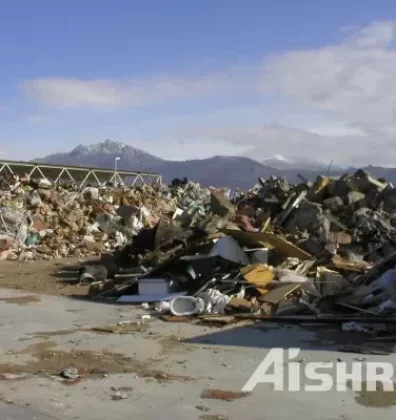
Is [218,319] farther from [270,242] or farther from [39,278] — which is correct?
[39,278]

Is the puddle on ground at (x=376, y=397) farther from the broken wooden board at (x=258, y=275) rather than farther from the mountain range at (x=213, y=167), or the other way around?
the mountain range at (x=213, y=167)

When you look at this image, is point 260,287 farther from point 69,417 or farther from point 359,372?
point 69,417

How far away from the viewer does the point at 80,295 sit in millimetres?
12656

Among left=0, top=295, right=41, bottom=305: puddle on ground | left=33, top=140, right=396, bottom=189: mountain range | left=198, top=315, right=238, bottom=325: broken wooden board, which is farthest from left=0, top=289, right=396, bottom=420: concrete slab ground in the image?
left=33, top=140, right=396, bottom=189: mountain range

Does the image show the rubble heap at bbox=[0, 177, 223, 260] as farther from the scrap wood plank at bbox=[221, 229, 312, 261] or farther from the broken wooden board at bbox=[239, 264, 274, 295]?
the broken wooden board at bbox=[239, 264, 274, 295]

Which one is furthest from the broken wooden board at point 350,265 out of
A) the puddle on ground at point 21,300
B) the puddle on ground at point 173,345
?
the puddle on ground at point 21,300

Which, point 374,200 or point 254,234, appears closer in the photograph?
point 254,234

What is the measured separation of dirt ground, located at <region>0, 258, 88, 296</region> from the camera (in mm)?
13469

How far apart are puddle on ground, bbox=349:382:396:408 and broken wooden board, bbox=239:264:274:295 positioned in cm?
461

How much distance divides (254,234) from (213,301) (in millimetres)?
2357

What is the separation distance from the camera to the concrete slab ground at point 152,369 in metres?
5.75

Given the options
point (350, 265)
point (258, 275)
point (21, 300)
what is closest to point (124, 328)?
point (258, 275)

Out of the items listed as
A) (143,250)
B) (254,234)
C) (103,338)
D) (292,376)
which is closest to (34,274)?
(143,250)

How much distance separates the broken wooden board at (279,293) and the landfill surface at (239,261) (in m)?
0.02
